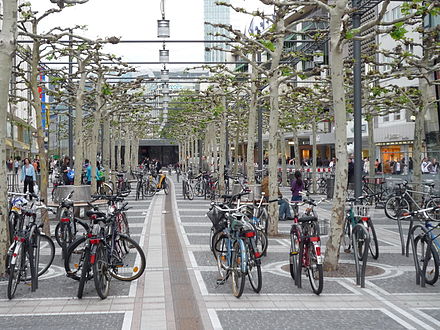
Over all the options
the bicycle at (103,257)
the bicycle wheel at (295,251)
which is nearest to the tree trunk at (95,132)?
the bicycle at (103,257)

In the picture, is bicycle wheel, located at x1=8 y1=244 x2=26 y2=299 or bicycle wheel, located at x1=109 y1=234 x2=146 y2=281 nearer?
bicycle wheel, located at x1=8 y1=244 x2=26 y2=299

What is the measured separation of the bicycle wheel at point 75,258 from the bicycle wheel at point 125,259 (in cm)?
44

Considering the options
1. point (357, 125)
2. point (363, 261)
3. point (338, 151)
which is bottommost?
point (363, 261)

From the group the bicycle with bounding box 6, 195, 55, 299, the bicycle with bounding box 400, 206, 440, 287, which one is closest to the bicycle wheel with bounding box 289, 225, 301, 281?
the bicycle with bounding box 400, 206, 440, 287

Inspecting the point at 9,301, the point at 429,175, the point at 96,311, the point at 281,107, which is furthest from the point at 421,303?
the point at 281,107

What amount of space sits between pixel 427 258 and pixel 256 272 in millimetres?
2440

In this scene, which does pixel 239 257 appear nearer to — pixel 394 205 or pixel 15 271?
pixel 15 271

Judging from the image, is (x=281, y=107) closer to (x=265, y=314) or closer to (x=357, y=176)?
(x=357, y=176)

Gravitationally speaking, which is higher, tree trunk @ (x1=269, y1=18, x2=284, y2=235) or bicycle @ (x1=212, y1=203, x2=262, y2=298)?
tree trunk @ (x1=269, y1=18, x2=284, y2=235)

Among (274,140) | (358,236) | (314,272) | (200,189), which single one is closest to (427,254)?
(358,236)

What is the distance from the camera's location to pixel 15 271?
26.5 feet

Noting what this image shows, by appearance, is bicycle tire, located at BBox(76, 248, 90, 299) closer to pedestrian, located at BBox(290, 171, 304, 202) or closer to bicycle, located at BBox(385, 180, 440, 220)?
pedestrian, located at BBox(290, 171, 304, 202)

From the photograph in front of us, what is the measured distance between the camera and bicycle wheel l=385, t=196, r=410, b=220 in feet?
54.9

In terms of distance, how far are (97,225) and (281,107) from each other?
75.2 feet
